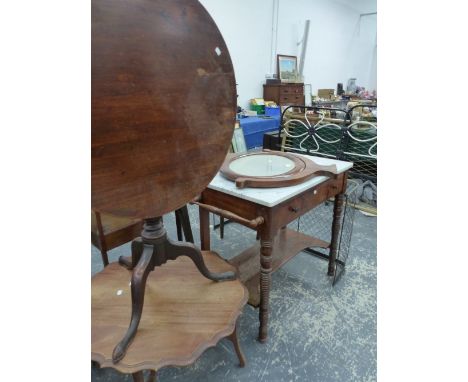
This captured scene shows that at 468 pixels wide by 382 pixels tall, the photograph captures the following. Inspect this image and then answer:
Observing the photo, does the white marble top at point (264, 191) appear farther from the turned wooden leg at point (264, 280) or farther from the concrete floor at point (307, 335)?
the concrete floor at point (307, 335)

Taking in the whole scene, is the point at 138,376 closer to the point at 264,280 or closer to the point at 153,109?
the point at 264,280

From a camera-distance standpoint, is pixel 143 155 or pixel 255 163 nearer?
pixel 143 155

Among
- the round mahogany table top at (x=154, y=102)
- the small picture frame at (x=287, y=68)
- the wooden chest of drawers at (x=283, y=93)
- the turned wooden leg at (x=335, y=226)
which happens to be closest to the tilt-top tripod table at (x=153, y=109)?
the round mahogany table top at (x=154, y=102)

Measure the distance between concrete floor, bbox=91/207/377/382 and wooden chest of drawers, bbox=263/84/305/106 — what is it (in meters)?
3.80

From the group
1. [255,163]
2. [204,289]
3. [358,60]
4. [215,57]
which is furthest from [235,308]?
[358,60]

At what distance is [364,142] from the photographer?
2.54 meters

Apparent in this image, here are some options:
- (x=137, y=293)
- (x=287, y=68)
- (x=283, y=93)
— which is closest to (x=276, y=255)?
(x=137, y=293)

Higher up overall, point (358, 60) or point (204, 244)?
point (358, 60)

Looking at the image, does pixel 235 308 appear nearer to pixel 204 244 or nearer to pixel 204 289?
pixel 204 289

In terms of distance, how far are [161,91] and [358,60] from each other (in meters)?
9.00

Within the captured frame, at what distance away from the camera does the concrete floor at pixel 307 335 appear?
1231 mm

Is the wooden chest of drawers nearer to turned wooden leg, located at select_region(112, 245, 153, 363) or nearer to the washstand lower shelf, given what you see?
the washstand lower shelf

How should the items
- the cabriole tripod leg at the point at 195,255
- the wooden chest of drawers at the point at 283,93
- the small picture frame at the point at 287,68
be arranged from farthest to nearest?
the small picture frame at the point at 287,68
the wooden chest of drawers at the point at 283,93
the cabriole tripod leg at the point at 195,255

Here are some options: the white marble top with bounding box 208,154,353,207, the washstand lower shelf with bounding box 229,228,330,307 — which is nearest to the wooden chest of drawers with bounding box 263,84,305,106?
the washstand lower shelf with bounding box 229,228,330,307
